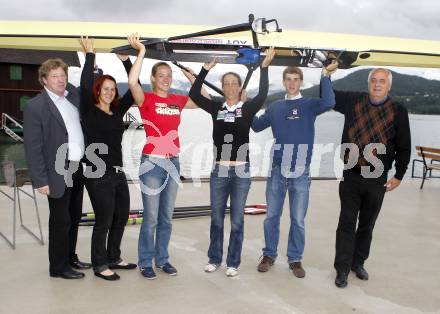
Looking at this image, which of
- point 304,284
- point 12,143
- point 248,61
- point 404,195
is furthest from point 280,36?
point 12,143

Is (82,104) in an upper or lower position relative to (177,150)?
upper

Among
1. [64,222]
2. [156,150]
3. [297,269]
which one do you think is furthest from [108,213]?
[297,269]

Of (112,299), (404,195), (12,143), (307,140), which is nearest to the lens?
(112,299)

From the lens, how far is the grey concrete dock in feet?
10.4

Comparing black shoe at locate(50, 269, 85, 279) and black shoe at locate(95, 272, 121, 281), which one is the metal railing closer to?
black shoe at locate(50, 269, 85, 279)

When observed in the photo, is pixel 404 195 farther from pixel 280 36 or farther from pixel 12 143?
pixel 12 143

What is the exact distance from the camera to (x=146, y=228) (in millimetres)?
3676

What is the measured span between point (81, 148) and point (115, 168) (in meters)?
0.34

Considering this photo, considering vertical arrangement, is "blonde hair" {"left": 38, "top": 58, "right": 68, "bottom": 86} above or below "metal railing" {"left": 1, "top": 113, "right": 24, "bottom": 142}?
above

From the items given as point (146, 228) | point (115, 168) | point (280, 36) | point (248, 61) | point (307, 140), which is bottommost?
point (146, 228)

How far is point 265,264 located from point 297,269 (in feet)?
0.98

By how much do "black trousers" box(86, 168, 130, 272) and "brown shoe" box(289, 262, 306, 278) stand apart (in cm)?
159

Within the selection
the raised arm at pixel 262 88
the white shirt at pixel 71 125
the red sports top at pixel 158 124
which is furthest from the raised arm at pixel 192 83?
the white shirt at pixel 71 125

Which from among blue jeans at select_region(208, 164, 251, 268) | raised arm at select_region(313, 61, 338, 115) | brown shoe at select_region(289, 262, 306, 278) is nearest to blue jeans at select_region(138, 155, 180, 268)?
blue jeans at select_region(208, 164, 251, 268)
